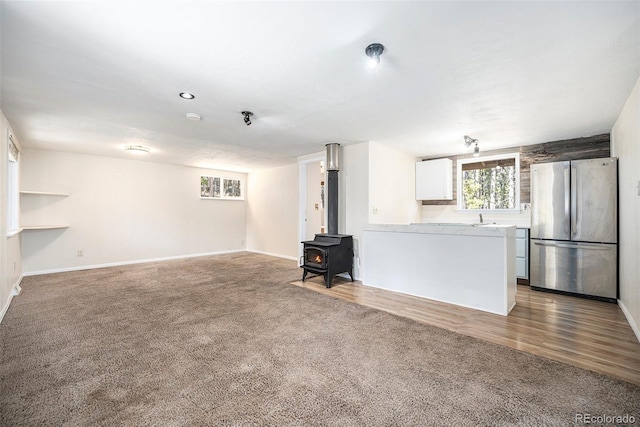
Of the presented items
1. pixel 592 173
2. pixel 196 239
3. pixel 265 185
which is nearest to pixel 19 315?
pixel 196 239

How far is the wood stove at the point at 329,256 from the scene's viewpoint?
4359mm

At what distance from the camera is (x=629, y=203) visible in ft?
10.0

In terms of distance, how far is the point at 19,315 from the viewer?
3.17 metres

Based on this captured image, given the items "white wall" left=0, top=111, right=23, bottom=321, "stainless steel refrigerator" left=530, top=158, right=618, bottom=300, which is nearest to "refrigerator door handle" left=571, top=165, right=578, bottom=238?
"stainless steel refrigerator" left=530, top=158, right=618, bottom=300

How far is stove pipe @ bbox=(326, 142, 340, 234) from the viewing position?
4.77m

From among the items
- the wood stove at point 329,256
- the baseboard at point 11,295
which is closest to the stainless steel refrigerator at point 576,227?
the wood stove at point 329,256

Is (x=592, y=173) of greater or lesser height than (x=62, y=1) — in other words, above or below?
below

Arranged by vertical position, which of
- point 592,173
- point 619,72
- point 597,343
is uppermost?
point 619,72

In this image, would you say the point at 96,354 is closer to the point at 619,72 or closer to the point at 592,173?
the point at 619,72

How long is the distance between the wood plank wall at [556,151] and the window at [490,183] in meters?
0.09

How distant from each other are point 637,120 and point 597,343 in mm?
2087

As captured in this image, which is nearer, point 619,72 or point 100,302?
point 619,72

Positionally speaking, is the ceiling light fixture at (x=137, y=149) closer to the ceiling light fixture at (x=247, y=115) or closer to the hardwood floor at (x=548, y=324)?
the ceiling light fixture at (x=247, y=115)

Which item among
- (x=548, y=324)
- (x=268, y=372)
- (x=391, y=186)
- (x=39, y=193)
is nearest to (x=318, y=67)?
(x=268, y=372)
